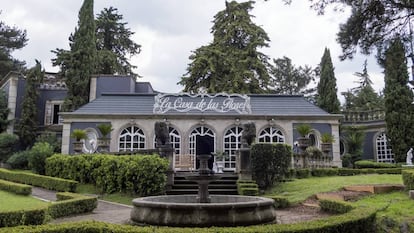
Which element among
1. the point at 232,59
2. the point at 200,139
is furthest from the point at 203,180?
the point at 232,59

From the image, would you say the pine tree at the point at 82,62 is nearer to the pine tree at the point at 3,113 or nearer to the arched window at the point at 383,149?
the pine tree at the point at 3,113

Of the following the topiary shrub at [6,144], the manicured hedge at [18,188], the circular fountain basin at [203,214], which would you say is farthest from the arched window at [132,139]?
the circular fountain basin at [203,214]

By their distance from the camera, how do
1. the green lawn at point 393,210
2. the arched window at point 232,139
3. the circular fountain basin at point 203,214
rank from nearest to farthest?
the circular fountain basin at point 203,214 → the green lawn at point 393,210 → the arched window at point 232,139

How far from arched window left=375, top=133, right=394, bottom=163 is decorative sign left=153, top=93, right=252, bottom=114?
11648 mm

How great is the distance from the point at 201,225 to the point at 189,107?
54.9ft

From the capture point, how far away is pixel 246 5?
38.3 meters

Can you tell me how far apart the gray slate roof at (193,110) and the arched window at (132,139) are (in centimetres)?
112

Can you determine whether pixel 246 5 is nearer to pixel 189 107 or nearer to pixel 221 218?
pixel 189 107

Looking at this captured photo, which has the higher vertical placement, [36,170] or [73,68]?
[73,68]

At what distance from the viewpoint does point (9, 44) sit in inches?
1608

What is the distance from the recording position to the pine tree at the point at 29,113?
27.3 metres

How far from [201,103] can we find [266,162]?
398 inches

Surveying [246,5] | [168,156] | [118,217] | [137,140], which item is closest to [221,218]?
[118,217]

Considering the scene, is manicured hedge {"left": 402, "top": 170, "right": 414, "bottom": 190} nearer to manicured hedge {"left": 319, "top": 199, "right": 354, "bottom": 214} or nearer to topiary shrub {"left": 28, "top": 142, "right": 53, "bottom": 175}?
manicured hedge {"left": 319, "top": 199, "right": 354, "bottom": 214}
